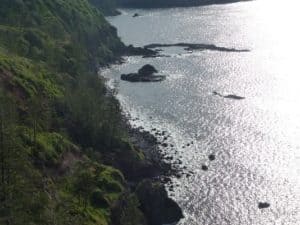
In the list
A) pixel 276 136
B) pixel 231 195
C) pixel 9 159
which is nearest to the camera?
pixel 9 159

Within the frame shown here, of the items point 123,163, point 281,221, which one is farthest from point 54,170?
point 281,221

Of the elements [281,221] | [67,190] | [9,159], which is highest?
[9,159]

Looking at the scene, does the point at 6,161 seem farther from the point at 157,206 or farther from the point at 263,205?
the point at 263,205

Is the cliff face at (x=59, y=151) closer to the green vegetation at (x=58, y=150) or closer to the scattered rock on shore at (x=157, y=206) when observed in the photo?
the green vegetation at (x=58, y=150)

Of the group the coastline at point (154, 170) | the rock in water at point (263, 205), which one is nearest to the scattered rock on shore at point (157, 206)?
the coastline at point (154, 170)

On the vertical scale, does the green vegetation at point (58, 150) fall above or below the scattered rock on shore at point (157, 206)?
above

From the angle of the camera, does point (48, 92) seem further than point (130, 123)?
No

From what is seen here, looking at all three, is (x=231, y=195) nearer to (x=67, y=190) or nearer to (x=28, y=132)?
(x=67, y=190)
